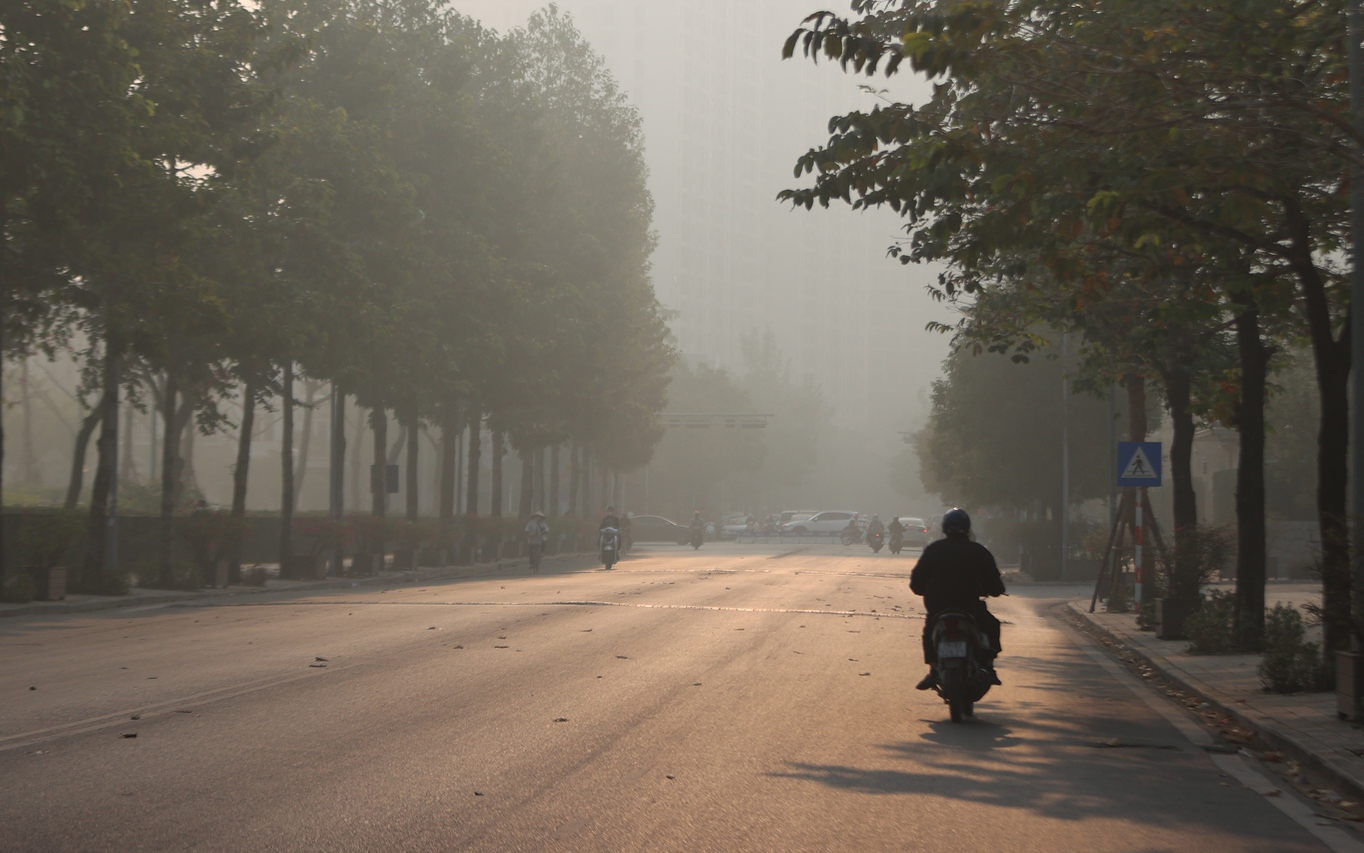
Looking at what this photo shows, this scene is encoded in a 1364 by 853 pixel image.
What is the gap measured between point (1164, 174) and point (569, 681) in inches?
257

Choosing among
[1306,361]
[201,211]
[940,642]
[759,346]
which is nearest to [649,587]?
[201,211]

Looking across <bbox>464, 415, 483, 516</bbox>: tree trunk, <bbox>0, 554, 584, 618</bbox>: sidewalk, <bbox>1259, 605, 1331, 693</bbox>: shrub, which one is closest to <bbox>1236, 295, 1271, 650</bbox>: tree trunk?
<bbox>1259, 605, 1331, 693</bbox>: shrub

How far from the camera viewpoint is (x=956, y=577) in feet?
37.1

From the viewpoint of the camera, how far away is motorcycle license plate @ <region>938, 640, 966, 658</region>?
1084 cm

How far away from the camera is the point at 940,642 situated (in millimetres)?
10977

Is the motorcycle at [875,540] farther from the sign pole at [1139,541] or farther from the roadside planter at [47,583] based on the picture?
the roadside planter at [47,583]

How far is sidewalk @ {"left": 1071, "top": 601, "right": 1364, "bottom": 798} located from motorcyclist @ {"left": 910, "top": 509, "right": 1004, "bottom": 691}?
2013 millimetres

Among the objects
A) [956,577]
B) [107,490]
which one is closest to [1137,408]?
[956,577]

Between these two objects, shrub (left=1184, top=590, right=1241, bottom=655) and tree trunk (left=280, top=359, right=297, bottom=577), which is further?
tree trunk (left=280, top=359, right=297, bottom=577)

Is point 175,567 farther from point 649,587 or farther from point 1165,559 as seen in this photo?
point 1165,559

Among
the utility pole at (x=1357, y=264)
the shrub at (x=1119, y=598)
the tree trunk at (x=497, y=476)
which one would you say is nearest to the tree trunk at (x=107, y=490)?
the shrub at (x=1119, y=598)

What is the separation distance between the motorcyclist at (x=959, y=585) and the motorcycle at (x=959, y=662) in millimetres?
118

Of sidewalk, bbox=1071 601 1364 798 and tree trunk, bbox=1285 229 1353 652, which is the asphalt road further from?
tree trunk, bbox=1285 229 1353 652

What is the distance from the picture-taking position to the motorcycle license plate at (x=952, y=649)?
10836 mm
